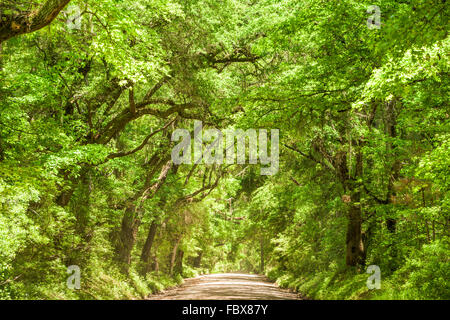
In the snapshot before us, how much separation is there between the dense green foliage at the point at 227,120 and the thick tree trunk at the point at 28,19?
0.24 feet

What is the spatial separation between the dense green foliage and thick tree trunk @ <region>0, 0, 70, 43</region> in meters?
0.07

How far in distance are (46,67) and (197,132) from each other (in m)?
7.18

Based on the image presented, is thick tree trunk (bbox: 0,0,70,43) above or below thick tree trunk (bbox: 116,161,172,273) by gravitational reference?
above

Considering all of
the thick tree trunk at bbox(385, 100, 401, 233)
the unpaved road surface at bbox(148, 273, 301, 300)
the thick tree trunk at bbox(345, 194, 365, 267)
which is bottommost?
the unpaved road surface at bbox(148, 273, 301, 300)

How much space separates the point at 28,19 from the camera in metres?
7.26

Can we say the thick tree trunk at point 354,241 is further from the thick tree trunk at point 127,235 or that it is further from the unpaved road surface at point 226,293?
the thick tree trunk at point 127,235

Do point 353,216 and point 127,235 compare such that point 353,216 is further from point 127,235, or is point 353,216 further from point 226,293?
point 127,235

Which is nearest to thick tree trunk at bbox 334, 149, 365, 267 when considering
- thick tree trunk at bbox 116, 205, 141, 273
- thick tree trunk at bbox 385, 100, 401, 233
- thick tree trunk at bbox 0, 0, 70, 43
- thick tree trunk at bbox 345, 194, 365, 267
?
thick tree trunk at bbox 345, 194, 365, 267

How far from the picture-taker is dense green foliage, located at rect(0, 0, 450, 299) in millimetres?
9594

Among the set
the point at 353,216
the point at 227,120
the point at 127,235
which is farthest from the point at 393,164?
the point at 127,235

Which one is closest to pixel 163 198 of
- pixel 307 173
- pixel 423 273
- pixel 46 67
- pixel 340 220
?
pixel 307 173

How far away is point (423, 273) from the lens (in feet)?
32.4

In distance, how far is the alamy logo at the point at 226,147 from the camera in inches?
631

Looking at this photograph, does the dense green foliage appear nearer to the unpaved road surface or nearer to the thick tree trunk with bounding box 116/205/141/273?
the thick tree trunk with bounding box 116/205/141/273
